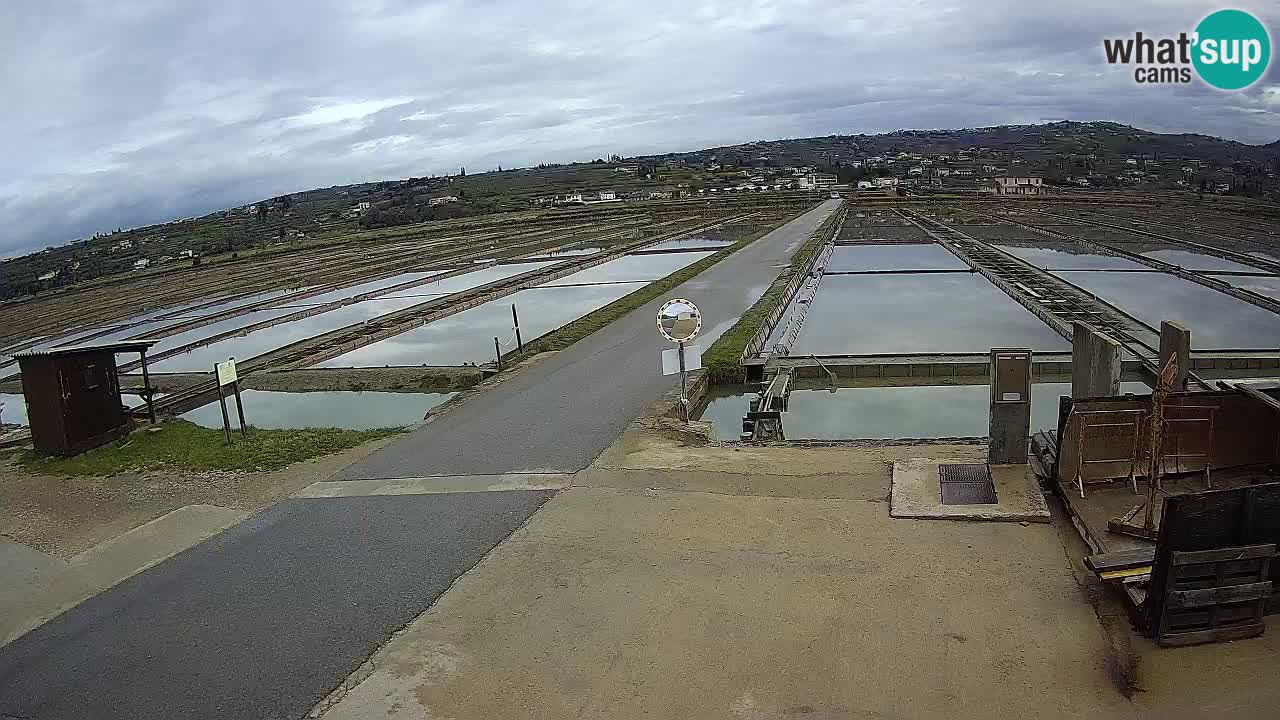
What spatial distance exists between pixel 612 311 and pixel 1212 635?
15512 mm

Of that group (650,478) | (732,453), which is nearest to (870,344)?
(732,453)

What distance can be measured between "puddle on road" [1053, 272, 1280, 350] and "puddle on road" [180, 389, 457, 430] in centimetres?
1341

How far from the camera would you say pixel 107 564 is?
7094 mm

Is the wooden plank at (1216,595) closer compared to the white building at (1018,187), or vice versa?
the wooden plank at (1216,595)

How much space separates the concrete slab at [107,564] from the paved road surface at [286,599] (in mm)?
180

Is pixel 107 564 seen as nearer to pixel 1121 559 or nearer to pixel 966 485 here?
pixel 966 485

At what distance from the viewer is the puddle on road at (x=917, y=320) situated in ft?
51.5

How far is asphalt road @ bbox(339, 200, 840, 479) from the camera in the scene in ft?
29.5

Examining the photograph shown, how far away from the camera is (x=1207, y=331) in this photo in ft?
53.0

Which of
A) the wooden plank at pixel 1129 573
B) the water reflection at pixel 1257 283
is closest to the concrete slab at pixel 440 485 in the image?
the wooden plank at pixel 1129 573

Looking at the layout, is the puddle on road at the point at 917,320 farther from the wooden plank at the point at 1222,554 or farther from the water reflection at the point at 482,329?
the wooden plank at the point at 1222,554

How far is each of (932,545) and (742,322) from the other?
1130 cm

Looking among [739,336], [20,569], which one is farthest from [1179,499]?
[739,336]

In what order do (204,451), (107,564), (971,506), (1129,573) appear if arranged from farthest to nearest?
(204,451) → (107,564) → (971,506) → (1129,573)
